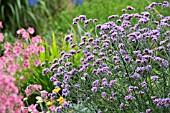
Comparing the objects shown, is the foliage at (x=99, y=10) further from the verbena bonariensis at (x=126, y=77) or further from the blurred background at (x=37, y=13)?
the verbena bonariensis at (x=126, y=77)

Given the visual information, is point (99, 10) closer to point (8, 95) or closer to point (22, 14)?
point (22, 14)

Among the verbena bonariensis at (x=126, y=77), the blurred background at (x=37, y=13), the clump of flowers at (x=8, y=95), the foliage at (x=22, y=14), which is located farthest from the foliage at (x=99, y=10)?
the clump of flowers at (x=8, y=95)

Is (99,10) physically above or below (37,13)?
below

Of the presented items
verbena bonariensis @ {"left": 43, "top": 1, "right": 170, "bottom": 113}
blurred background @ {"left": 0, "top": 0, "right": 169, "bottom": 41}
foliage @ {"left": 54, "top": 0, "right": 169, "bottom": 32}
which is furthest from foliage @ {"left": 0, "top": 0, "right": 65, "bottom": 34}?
verbena bonariensis @ {"left": 43, "top": 1, "right": 170, "bottom": 113}

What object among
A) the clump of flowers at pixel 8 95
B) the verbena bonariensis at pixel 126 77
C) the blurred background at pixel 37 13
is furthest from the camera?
the blurred background at pixel 37 13

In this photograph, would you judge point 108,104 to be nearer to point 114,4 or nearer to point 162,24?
point 162,24

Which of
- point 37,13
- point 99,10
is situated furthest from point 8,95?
point 37,13

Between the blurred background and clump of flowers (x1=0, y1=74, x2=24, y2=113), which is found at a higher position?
the blurred background

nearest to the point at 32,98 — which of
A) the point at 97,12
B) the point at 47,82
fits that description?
the point at 47,82

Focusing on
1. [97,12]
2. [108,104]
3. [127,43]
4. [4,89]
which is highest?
[97,12]

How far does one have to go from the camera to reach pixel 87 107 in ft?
11.4

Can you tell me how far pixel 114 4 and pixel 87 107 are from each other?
13.1 feet

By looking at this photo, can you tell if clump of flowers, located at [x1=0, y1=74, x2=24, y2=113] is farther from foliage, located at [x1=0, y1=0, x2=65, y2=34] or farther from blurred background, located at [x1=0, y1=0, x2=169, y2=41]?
foliage, located at [x1=0, y1=0, x2=65, y2=34]

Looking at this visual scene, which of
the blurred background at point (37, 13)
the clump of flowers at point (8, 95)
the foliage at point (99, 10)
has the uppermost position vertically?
the blurred background at point (37, 13)
